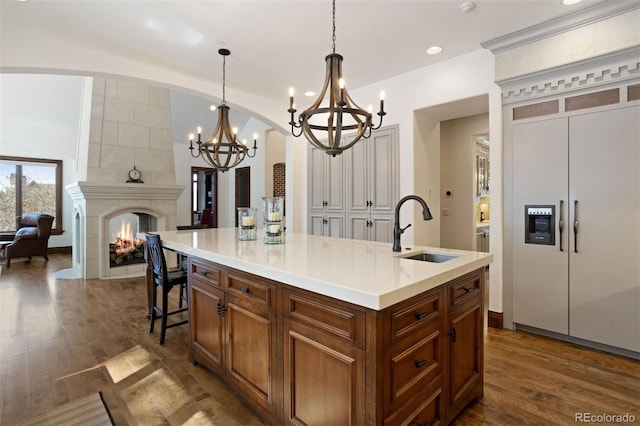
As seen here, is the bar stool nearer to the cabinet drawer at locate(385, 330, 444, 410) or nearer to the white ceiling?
the white ceiling

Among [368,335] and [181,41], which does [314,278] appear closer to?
[368,335]

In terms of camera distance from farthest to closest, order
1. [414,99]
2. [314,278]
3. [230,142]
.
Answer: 1. [414,99]
2. [230,142]
3. [314,278]

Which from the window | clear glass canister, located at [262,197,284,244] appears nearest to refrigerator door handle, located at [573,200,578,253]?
clear glass canister, located at [262,197,284,244]

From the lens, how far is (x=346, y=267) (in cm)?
159

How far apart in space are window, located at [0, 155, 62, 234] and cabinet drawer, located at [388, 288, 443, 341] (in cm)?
976

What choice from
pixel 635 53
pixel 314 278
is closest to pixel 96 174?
pixel 314 278

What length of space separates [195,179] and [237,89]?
5.79 m

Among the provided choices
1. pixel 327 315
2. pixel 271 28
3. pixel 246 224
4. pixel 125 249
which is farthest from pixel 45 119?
pixel 327 315

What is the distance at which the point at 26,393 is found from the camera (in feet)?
7.00

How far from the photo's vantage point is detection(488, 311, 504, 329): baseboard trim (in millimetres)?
3242

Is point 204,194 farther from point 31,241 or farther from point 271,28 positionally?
point 271,28

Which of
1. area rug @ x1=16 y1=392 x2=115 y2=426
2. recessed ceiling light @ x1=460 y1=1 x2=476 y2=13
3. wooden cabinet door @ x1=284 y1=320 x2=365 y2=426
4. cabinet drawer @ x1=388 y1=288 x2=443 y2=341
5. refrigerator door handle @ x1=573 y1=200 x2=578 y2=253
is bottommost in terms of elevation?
area rug @ x1=16 y1=392 x2=115 y2=426

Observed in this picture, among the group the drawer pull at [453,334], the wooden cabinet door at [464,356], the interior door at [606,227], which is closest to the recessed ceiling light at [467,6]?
the interior door at [606,227]

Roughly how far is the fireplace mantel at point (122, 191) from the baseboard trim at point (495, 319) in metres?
5.65
